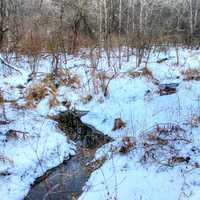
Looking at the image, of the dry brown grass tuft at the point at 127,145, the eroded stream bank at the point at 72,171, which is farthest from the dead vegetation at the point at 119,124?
the dry brown grass tuft at the point at 127,145

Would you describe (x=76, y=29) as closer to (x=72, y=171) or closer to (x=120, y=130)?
(x=120, y=130)

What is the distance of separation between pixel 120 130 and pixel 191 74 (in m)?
3.77

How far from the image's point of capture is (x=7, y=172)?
620 cm

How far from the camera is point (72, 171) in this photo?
6543 millimetres

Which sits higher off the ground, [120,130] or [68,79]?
[68,79]

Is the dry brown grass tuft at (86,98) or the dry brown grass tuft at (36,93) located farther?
the dry brown grass tuft at (86,98)

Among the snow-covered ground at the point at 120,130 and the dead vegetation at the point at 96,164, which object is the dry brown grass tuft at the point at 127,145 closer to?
the snow-covered ground at the point at 120,130

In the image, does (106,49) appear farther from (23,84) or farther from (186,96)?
(186,96)

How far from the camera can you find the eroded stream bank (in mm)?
5707

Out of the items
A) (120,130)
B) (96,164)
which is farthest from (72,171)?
(120,130)

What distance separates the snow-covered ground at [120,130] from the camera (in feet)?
18.0

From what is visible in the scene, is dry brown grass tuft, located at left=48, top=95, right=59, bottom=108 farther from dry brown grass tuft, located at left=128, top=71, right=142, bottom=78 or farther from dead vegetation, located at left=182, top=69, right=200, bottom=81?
dead vegetation, located at left=182, top=69, right=200, bottom=81

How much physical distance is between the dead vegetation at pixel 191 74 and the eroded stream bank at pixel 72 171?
3.33 metres

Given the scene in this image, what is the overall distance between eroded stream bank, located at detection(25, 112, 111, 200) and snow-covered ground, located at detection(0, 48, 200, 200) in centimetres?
15
